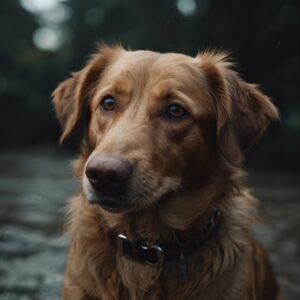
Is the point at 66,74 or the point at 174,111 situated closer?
the point at 174,111

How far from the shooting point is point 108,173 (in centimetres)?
314

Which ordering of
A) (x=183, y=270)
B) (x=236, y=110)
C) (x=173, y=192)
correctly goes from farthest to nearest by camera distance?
(x=236, y=110) < (x=173, y=192) < (x=183, y=270)

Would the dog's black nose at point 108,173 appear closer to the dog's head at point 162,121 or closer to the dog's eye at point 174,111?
the dog's head at point 162,121

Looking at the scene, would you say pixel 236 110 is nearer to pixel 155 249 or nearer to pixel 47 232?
pixel 155 249

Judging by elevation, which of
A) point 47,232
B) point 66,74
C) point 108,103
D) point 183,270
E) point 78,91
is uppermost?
point 108,103

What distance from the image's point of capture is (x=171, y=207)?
152 inches

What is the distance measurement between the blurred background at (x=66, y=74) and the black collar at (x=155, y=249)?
137 centimetres

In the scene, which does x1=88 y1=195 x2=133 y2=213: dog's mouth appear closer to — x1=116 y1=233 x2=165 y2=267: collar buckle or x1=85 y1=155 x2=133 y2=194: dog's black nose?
x1=85 y1=155 x2=133 y2=194: dog's black nose

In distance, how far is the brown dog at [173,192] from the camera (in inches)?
143

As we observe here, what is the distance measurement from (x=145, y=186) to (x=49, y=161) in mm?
14582

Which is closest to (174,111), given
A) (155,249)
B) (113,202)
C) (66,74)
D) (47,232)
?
(113,202)

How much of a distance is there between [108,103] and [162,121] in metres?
0.38

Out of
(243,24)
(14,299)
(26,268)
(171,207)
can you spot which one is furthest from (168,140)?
(243,24)

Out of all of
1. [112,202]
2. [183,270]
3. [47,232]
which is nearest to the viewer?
[112,202]
